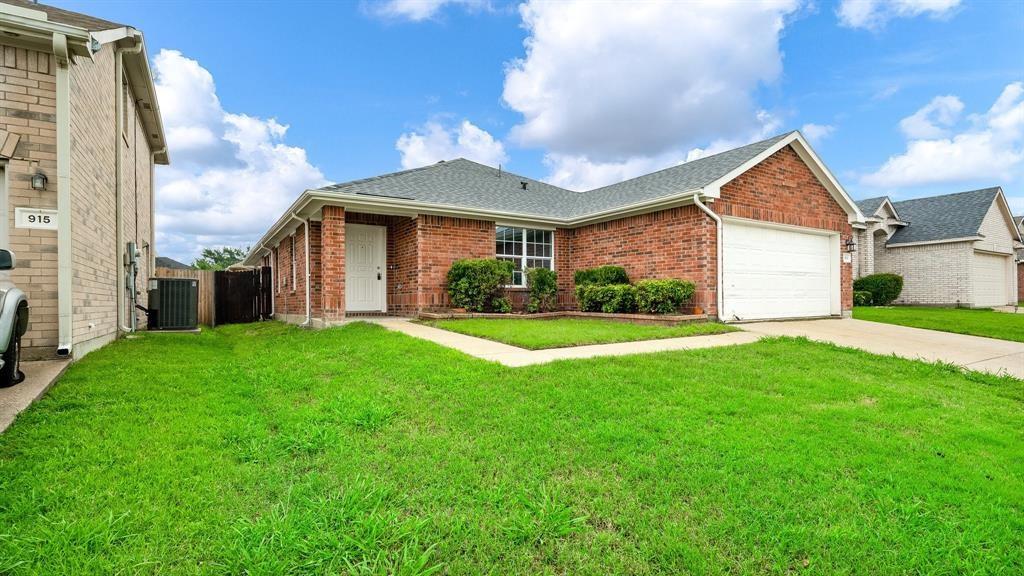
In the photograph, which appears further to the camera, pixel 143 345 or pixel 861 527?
pixel 143 345

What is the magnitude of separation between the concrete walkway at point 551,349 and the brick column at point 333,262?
2.12 meters

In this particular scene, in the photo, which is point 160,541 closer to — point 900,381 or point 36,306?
point 36,306

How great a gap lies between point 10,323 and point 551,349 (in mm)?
5527

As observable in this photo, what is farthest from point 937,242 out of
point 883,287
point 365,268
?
point 365,268

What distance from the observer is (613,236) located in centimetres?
1228

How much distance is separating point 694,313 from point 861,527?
837 cm

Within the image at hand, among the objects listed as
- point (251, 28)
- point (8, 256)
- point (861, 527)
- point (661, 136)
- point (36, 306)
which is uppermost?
point (251, 28)

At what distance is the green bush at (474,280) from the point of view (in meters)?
11.1

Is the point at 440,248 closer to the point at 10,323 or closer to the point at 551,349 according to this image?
the point at 551,349

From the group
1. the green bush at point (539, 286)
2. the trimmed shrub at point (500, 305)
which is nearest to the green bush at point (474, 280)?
the trimmed shrub at point (500, 305)

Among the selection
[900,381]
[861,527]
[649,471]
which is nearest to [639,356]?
[900,381]

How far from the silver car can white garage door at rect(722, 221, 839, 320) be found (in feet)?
35.7

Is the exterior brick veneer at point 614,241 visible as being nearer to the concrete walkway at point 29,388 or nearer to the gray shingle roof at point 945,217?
the concrete walkway at point 29,388

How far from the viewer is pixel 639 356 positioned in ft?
19.5
